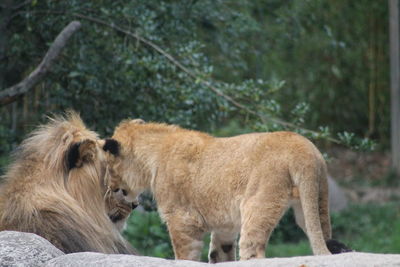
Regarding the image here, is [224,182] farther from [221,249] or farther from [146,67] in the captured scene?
[146,67]

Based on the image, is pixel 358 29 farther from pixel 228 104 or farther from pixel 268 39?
pixel 228 104

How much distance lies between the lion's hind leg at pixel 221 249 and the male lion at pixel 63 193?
1.55 feet

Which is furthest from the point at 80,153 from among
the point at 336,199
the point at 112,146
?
the point at 336,199

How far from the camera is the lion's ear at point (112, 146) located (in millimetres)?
4559

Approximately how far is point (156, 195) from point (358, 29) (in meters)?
9.84

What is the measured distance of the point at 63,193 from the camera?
163 inches

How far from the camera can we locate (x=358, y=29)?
45.2ft

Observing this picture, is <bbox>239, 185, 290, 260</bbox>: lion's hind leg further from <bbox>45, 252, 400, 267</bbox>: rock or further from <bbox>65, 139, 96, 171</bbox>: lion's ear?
<bbox>65, 139, 96, 171</bbox>: lion's ear

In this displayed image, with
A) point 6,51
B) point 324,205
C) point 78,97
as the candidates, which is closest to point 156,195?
point 324,205

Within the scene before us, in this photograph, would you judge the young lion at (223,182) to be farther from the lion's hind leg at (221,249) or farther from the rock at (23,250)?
the rock at (23,250)

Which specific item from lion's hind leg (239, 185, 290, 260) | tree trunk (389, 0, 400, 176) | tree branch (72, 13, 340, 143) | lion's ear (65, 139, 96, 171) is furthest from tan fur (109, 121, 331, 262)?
tree trunk (389, 0, 400, 176)

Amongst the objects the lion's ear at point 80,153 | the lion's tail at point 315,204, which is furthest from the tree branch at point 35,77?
the lion's tail at point 315,204

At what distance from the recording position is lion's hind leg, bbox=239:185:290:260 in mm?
3826

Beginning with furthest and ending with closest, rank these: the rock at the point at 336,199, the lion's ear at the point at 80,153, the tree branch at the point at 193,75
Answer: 1. the rock at the point at 336,199
2. the tree branch at the point at 193,75
3. the lion's ear at the point at 80,153
